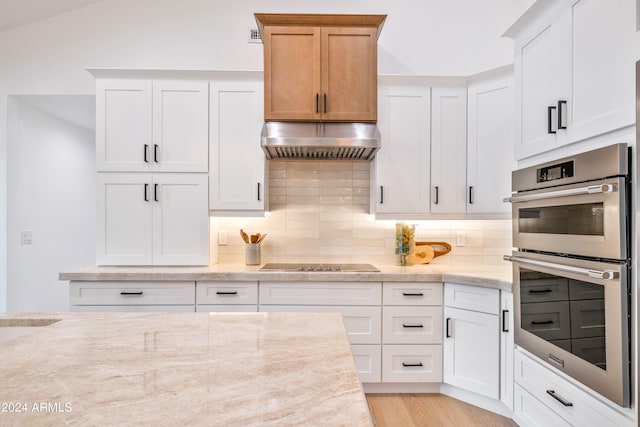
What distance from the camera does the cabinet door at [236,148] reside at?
2.84 meters

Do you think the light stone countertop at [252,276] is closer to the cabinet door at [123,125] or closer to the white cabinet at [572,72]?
the cabinet door at [123,125]

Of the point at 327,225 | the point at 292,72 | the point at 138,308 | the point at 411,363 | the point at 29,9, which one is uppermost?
the point at 29,9

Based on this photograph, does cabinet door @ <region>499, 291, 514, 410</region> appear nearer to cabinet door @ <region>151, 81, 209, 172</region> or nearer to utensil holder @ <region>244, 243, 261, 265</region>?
utensil holder @ <region>244, 243, 261, 265</region>

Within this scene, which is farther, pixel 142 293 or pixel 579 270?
pixel 142 293

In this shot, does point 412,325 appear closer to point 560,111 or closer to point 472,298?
point 472,298

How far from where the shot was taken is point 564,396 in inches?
65.0

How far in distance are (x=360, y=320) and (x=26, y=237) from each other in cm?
299

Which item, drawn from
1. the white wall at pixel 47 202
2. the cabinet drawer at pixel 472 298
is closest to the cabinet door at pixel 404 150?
the cabinet drawer at pixel 472 298

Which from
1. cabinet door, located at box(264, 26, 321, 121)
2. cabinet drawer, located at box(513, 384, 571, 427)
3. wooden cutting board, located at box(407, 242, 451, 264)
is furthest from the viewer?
wooden cutting board, located at box(407, 242, 451, 264)

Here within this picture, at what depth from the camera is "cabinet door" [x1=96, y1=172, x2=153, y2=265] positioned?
281cm

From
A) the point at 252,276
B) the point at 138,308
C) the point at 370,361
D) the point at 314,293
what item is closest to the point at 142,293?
the point at 138,308

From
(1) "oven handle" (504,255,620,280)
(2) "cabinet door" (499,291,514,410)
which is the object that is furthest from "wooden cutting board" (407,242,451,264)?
(1) "oven handle" (504,255,620,280)

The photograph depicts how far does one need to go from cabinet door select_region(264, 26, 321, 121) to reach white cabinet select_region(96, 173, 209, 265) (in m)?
0.83

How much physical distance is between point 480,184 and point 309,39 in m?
1.64
